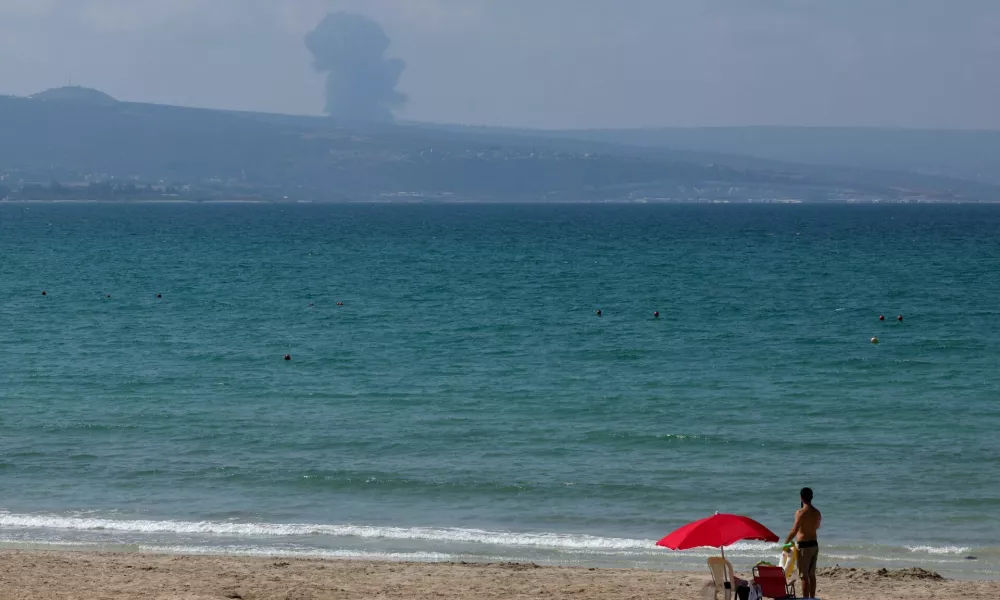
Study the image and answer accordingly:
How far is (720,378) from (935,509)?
12795mm

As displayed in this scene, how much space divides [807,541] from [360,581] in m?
5.72

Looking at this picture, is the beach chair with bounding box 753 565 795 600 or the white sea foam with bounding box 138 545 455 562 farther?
the white sea foam with bounding box 138 545 455 562

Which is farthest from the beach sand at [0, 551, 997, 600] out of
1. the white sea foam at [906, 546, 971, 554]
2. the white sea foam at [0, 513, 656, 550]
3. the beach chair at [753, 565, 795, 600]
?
the white sea foam at [906, 546, 971, 554]

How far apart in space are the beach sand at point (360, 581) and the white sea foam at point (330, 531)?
170cm

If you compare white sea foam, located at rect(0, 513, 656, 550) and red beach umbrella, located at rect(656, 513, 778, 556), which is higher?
red beach umbrella, located at rect(656, 513, 778, 556)

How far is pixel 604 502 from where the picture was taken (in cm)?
2117

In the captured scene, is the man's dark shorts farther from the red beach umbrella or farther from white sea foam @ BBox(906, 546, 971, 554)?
white sea foam @ BBox(906, 546, 971, 554)

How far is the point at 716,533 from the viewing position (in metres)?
13.7

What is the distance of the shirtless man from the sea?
122 inches

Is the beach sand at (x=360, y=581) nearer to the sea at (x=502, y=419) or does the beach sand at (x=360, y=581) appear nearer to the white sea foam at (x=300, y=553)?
the white sea foam at (x=300, y=553)

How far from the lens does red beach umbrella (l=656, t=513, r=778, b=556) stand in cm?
1362

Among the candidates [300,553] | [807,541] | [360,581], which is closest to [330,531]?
[300,553]

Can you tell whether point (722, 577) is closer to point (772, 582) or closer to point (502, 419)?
point (772, 582)

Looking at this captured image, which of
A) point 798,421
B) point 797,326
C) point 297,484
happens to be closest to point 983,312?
point 797,326
